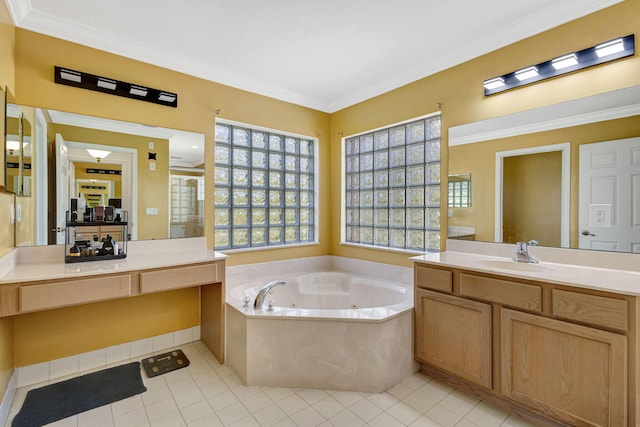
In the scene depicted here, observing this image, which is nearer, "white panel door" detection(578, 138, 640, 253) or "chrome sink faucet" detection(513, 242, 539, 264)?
"white panel door" detection(578, 138, 640, 253)

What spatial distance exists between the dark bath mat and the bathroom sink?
2540 mm

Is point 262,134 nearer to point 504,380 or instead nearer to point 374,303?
point 374,303

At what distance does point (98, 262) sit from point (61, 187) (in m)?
0.60

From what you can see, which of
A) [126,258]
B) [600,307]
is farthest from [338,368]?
[126,258]

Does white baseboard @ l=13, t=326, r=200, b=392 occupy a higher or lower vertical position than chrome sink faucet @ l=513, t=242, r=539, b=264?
lower

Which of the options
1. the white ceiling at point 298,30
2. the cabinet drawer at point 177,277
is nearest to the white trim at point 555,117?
the white ceiling at point 298,30

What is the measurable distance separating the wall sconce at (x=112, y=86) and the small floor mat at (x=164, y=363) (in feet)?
6.90

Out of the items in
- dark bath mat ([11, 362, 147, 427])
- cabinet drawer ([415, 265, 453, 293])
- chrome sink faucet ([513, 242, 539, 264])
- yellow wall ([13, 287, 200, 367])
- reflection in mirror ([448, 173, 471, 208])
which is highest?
reflection in mirror ([448, 173, 471, 208])

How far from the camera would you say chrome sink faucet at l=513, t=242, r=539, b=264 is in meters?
2.03

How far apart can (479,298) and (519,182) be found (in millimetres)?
927

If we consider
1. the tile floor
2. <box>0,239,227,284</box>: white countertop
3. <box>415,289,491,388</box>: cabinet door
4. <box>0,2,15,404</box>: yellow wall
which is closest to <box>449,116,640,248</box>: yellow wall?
<box>415,289,491,388</box>: cabinet door

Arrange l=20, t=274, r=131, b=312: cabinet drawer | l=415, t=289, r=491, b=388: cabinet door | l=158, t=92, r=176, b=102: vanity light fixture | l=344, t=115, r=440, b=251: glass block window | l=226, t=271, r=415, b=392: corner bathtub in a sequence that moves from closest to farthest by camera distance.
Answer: l=20, t=274, r=131, b=312: cabinet drawer, l=415, t=289, r=491, b=388: cabinet door, l=226, t=271, r=415, b=392: corner bathtub, l=158, t=92, r=176, b=102: vanity light fixture, l=344, t=115, r=440, b=251: glass block window

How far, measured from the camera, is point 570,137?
1957 mm

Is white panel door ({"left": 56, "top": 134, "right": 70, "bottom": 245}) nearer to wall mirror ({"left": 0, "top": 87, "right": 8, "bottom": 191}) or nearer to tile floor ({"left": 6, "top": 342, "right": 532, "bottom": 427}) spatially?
wall mirror ({"left": 0, "top": 87, "right": 8, "bottom": 191})
